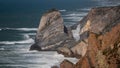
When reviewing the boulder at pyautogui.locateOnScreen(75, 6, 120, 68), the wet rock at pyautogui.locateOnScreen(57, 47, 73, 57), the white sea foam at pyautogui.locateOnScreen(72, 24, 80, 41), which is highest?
the boulder at pyautogui.locateOnScreen(75, 6, 120, 68)

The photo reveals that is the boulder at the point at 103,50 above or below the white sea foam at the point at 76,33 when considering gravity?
above

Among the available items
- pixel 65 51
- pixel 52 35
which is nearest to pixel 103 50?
pixel 65 51

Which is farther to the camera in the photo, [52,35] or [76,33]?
[76,33]

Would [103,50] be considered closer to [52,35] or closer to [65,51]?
[65,51]

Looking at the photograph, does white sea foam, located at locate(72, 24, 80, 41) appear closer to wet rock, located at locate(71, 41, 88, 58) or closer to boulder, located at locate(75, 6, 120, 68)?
wet rock, located at locate(71, 41, 88, 58)

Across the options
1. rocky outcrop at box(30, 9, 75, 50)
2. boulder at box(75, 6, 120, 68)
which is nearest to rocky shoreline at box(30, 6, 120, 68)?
rocky outcrop at box(30, 9, 75, 50)

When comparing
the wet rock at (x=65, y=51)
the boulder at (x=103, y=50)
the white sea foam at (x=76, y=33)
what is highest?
the boulder at (x=103, y=50)

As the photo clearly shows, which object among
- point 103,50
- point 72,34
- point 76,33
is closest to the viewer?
point 103,50

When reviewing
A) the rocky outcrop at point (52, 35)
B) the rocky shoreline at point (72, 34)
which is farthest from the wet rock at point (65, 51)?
the rocky outcrop at point (52, 35)

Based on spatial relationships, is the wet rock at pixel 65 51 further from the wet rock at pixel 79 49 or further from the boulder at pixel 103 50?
the boulder at pixel 103 50
